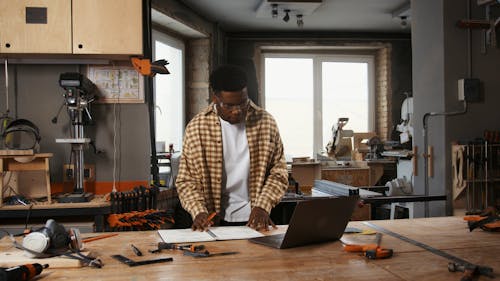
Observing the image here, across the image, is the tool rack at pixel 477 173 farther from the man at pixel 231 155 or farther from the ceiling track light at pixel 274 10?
the ceiling track light at pixel 274 10

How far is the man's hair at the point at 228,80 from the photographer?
2.41 metres

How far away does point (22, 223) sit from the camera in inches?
120

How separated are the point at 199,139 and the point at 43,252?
1.06 metres

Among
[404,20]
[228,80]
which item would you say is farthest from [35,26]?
[404,20]

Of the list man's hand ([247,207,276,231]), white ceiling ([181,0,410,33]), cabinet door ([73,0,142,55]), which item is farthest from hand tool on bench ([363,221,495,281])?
→ white ceiling ([181,0,410,33])

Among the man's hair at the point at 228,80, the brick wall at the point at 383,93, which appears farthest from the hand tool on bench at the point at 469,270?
the brick wall at the point at 383,93

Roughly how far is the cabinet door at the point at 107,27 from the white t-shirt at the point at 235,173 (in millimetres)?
1116

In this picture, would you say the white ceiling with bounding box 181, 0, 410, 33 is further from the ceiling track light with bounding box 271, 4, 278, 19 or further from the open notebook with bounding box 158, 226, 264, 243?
the open notebook with bounding box 158, 226, 264, 243

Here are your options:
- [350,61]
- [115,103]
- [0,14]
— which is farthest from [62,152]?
[350,61]

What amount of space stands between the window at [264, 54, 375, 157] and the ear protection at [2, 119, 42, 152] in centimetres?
500

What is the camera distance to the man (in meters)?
2.43

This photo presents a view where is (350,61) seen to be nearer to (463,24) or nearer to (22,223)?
(463,24)

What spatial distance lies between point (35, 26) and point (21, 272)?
2.29 metres

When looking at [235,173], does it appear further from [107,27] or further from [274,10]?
[274,10]
